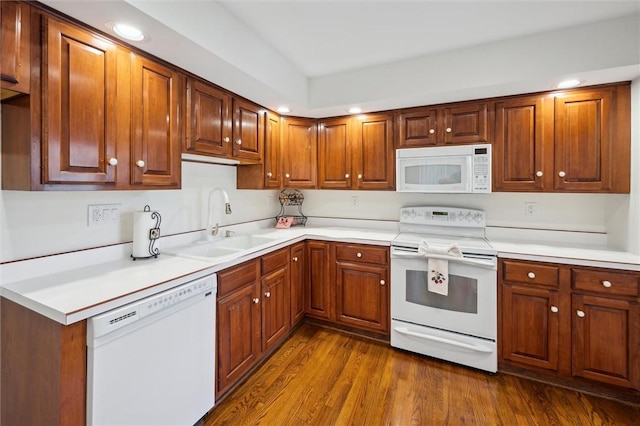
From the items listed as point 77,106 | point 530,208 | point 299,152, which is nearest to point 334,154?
point 299,152

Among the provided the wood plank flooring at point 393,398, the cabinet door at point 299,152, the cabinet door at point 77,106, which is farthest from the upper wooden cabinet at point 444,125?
the cabinet door at point 77,106

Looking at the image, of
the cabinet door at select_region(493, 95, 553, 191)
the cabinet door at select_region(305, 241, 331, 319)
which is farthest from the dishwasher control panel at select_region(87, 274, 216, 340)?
the cabinet door at select_region(493, 95, 553, 191)

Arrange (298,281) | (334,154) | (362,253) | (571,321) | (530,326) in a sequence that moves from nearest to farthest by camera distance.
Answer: (571,321) < (530,326) < (362,253) < (298,281) < (334,154)

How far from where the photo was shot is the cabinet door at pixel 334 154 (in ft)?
9.68

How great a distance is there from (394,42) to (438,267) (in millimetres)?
1777

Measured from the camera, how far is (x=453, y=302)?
7.34 ft

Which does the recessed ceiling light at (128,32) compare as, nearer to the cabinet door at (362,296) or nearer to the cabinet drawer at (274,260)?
the cabinet drawer at (274,260)

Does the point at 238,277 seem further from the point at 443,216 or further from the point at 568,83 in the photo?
the point at 568,83

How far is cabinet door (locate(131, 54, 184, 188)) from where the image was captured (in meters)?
1.57

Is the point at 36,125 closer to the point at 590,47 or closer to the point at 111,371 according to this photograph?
the point at 111,371

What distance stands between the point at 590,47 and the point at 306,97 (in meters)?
2.13

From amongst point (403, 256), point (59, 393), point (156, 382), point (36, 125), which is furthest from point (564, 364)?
point (36, 125)

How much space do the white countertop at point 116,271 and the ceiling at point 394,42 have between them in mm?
1238

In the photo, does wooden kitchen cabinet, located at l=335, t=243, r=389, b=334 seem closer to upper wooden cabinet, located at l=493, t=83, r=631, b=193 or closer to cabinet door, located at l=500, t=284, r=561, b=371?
cabinet door, located at l=500, t=284, r=561, b=371
